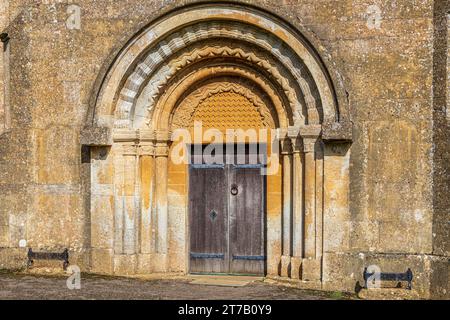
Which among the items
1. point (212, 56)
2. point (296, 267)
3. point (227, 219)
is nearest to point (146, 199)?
point (227, 219)

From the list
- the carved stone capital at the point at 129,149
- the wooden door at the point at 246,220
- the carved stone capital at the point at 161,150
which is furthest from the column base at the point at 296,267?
the carved stone capital at the point at 129,149

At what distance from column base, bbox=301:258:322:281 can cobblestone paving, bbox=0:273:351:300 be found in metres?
0.30

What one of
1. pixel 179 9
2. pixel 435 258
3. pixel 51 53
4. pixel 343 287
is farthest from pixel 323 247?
pixel 51 53

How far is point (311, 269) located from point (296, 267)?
28cm

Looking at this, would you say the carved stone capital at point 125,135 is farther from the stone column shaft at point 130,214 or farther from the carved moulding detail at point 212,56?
the stone column shaft at point 130,214

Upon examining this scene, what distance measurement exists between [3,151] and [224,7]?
13.4 ft

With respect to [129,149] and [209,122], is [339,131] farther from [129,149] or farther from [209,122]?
[129,149]

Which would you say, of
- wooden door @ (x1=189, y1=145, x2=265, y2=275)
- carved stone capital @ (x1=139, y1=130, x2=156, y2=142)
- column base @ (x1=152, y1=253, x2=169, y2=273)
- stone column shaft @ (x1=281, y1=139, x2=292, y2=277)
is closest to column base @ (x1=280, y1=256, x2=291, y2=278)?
stone column shaft @ (x1=281, y1=139, x2=292, y2=277)

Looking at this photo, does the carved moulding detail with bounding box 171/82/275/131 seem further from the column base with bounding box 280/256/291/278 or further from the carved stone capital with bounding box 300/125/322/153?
the column base with bounding box 280/256/291/278

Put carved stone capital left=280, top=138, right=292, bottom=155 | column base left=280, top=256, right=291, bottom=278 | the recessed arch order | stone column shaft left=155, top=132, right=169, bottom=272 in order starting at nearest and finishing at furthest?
the recessed arch order → column base left=280, top=256, right=291, bottom=278 → carved stone capital left=280, top=138, right=292, bottom=155 → stone column shaft left=155, top=132, right=169, bottom=272

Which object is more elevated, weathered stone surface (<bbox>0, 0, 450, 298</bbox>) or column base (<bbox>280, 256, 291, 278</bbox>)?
weathered stone surface (<bbox>0, 0, 450, 298</bbox>)

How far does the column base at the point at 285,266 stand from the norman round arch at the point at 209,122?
0.01 meters

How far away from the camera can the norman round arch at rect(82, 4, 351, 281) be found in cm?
1088

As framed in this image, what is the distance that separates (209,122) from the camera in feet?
39.3
